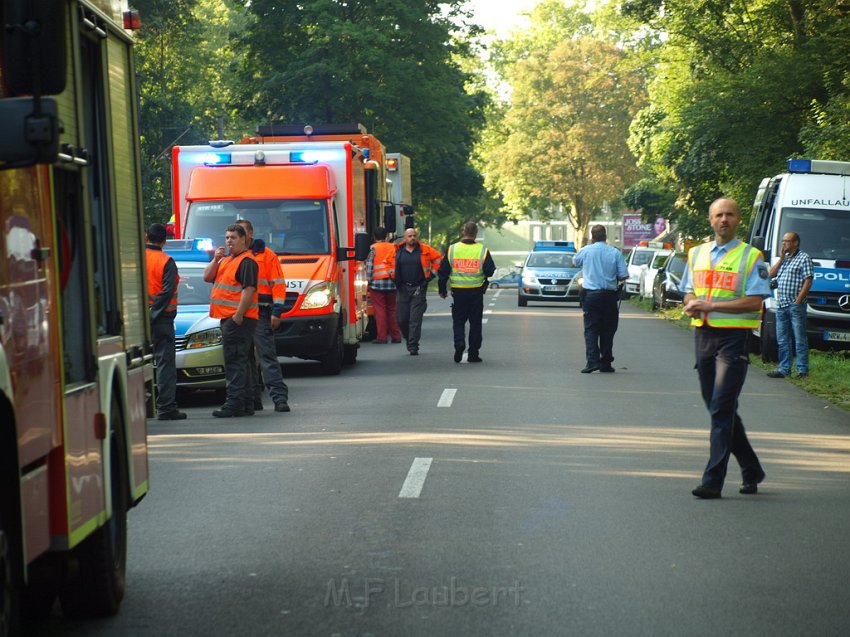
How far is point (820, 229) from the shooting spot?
21906mm

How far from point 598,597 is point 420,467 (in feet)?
13.3

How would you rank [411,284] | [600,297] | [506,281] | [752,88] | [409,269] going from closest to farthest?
[600,297] < [411,284] < [409,269] < [752,88] < [506,281]

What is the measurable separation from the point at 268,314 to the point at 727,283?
6.13m

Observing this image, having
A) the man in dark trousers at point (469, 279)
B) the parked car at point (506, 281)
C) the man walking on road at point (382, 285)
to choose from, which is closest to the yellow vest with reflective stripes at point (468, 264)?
the man in dark trousers at point (469, 279)

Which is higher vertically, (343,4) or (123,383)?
(343,4)

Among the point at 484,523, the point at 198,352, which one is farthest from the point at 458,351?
the point at 484,523

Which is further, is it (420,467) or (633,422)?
(633,422)

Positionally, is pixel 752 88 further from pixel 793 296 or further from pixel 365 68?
pixel 365 68

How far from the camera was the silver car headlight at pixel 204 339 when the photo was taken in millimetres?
15281

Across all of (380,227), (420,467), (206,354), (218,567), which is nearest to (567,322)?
(380,227)

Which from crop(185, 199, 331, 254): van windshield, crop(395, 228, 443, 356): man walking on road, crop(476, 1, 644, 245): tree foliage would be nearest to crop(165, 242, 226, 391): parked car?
crop(185, 199, 331, 254): van windshield

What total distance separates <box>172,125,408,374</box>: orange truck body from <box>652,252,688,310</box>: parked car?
65.5 feet

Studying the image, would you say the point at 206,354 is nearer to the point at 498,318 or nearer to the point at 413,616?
the point at 413,616

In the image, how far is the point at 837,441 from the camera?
12.4m
